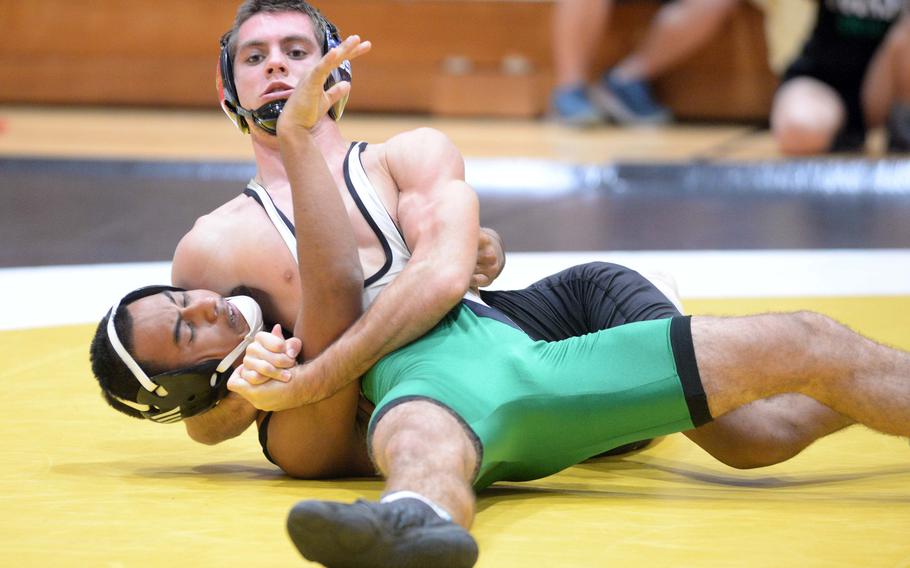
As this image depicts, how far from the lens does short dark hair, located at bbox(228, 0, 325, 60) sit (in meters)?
2.87

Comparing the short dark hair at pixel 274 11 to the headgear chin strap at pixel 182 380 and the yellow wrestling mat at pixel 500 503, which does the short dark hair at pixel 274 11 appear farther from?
the yellow wrestling mat at pixel 500 503

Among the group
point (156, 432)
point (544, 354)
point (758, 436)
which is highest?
point (544, 354)

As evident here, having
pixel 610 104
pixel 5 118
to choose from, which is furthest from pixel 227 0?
pixel 610 104

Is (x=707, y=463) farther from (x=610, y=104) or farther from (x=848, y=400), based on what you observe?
(x=610, y=104)

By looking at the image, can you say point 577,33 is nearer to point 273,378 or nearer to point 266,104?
point 266,104

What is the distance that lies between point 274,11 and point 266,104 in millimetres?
237

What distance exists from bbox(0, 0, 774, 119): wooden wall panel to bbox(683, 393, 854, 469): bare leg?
567 cm

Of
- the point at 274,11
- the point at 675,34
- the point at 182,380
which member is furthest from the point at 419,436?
the point at 675,34

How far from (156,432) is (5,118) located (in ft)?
19.7

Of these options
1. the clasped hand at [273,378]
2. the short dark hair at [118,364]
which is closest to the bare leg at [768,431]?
the clasped hand at [273,378]

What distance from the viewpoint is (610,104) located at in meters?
8.05

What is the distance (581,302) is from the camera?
304 centimetres

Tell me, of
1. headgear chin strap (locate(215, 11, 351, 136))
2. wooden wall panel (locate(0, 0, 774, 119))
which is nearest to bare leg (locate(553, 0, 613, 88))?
→ wooden wall panel (locate(0, 0, 774, 119))

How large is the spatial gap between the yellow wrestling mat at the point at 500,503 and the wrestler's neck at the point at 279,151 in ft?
1.93
